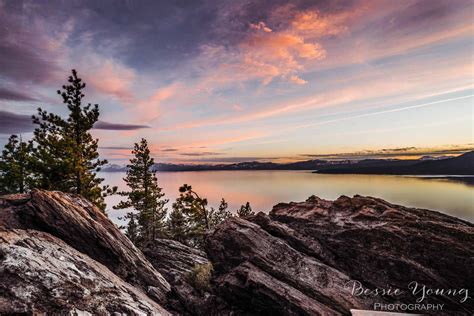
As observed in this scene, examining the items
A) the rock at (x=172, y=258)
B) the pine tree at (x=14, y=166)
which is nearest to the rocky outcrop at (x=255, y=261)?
the rock at (x=172, y=258)

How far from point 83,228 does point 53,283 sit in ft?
16.8

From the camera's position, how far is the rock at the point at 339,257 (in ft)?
32.4

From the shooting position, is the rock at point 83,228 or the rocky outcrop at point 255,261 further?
the rock at point 83,228

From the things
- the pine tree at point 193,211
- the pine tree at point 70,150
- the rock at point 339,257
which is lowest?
the pine tree at point 193,211

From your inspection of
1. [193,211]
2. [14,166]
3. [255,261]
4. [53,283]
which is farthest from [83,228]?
[14,166]

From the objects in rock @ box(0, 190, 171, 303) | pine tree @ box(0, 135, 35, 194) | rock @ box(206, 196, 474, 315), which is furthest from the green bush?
pine tree @ box(0, 135, 35, 194)

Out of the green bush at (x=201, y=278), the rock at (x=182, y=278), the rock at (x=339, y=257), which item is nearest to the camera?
the rock at (x=339, y=257)

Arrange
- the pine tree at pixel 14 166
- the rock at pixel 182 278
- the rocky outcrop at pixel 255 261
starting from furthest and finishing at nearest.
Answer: the pine tree at pixel 14 166
the rock at pixel 182 278
the rocky outcrop at pixel 255 261

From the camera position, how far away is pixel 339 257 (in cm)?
1219

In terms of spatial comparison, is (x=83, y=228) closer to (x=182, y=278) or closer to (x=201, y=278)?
(x=182, y=278)

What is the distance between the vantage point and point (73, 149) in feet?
85.2

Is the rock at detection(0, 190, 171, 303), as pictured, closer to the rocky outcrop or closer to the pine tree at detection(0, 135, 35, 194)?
the rocky outcrop

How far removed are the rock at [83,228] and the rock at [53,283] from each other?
1273 millimetres

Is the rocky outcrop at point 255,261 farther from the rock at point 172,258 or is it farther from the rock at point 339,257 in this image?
the rock at point 172,258
